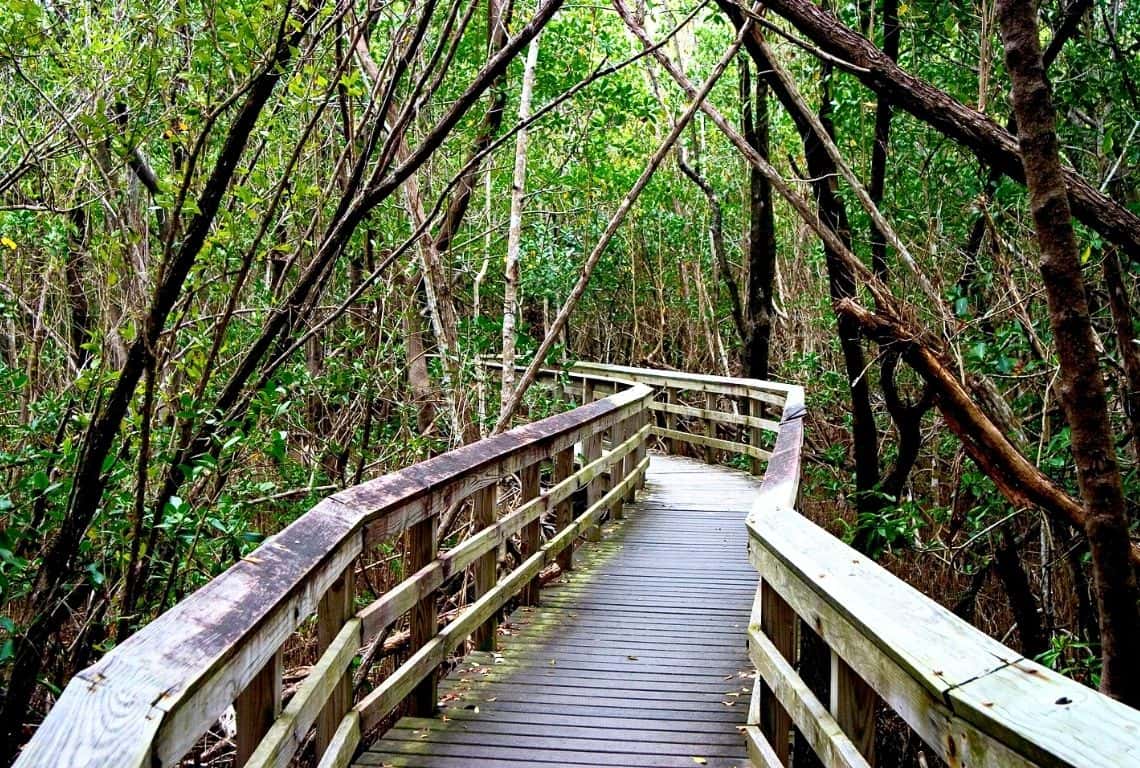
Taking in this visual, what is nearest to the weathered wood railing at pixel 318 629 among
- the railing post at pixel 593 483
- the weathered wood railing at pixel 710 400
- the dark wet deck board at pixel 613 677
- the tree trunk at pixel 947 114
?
the dark wet deck board at pixel 613 677

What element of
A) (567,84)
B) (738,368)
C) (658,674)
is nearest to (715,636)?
(658,674)

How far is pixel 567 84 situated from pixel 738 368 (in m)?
7.17

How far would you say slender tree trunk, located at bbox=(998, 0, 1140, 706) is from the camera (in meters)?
3.38

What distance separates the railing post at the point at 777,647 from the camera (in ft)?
10.8

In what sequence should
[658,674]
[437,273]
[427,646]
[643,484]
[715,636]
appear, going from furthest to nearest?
[643,484] → [437,273] → [715,636] → [658,674] → [427,646]

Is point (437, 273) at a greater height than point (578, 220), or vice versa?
point (578, 220)

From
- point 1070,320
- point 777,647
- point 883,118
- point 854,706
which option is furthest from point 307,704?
point 883,118

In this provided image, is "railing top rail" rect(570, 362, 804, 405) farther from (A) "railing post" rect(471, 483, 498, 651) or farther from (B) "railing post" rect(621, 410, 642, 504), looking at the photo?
(A) "railing post" rect(471, 483, 498, 651)

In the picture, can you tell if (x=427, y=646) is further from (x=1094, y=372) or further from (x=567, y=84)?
(x=567, y=84)

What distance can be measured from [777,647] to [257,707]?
1775mm

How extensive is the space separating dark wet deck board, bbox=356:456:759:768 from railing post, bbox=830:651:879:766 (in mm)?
1345

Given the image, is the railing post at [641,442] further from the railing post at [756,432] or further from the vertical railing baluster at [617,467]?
the railing post at [756,432]

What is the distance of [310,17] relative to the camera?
3.76 m

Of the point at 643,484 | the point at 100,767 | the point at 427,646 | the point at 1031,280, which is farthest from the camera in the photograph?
the point at 643,484
